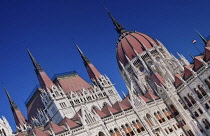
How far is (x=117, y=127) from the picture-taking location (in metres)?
50.4

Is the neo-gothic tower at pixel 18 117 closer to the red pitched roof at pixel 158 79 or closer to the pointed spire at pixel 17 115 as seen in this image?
the pointed spire at pixel 17 115

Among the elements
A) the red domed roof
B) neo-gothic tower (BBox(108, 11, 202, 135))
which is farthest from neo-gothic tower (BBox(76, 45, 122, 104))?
the red domed roof

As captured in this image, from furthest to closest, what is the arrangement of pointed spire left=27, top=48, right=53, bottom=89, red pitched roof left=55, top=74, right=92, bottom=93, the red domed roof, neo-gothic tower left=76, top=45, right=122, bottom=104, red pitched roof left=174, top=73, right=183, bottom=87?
1. the red domed roof
2. neo-gothic tower left=76, top=45, right=122, bottom=104
3. red pitched roof left=55, top=74, right=92, bottom=93
4. pointed spire left=27, top=48, right=53, bottom=89
5. red pitched roof left=174, top=73, right=183, bottom=87

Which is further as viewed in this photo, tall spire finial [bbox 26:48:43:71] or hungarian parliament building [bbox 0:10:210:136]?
tall spire finial [bbox 26:48:43:71]

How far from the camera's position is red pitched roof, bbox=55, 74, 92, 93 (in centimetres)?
6578

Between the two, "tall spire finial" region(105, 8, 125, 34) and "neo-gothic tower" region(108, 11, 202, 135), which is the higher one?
"tall spire finial" region(105, 8, 125, 34)

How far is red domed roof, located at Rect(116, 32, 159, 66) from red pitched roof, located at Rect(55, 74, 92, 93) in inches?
531

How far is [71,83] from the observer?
67.9 m

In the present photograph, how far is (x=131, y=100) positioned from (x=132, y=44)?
76.8 ft

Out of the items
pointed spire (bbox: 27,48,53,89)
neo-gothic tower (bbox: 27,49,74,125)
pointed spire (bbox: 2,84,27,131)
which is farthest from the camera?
pointed spire (bbox: 2,84,27,131)

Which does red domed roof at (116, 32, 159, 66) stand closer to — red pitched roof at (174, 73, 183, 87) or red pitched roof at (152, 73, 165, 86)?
red pitched roof at (152, 73, 165, 86)

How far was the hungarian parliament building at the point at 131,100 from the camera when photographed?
50125 millimetres

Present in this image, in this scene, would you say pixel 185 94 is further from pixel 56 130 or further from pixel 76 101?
pixel 56 130

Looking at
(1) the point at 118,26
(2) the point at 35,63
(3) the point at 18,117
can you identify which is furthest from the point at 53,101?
(1) the point at 118,26
